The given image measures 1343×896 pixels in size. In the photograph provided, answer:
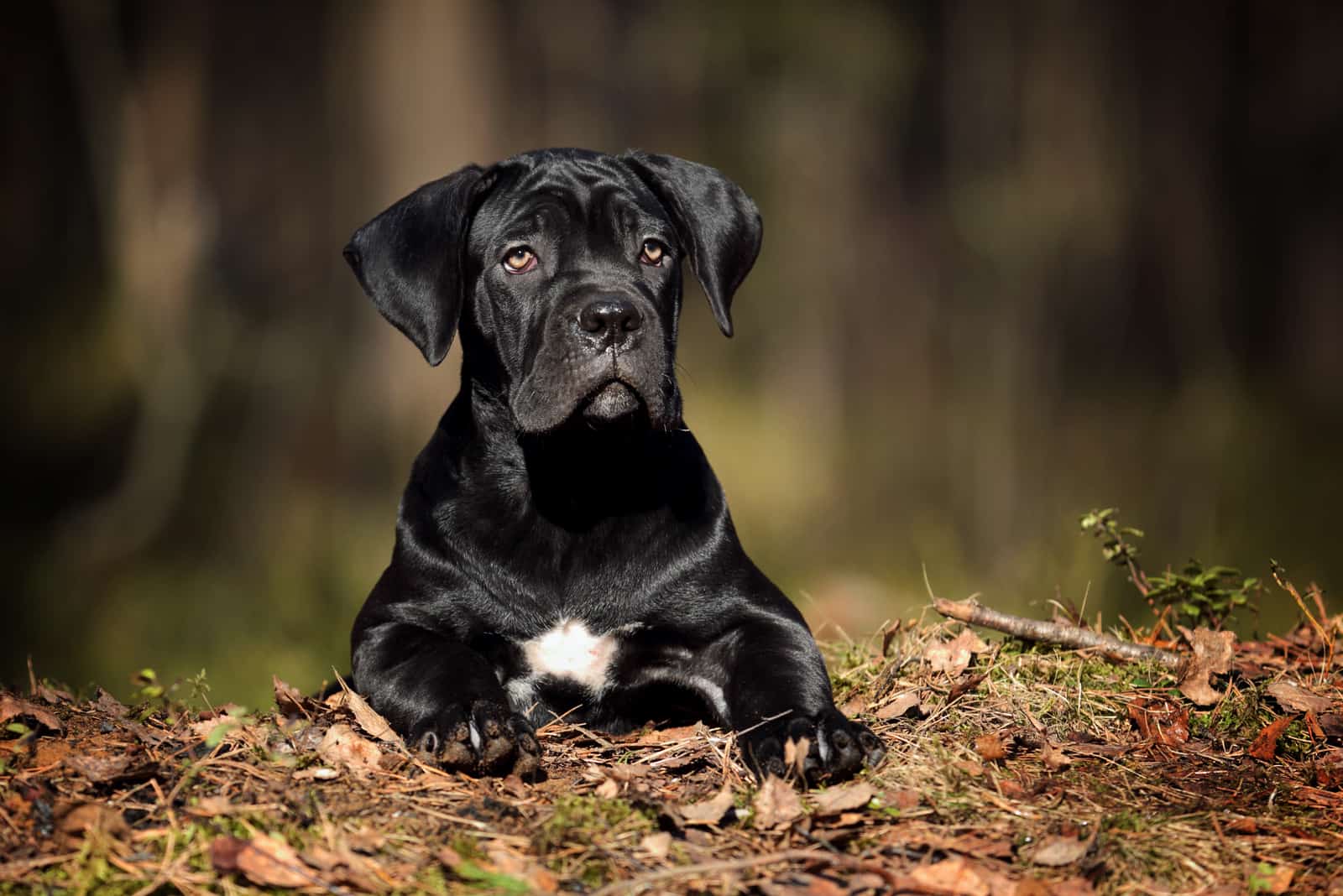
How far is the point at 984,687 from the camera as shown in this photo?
364 centimetres

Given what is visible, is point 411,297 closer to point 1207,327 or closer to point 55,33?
point 55,33

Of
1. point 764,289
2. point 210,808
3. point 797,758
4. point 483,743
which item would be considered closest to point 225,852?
point 210,808

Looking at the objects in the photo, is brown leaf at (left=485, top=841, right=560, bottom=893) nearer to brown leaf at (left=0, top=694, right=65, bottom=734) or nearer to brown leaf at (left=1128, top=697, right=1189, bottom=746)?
brown leaf at (left=0, top=694, right=65, bottom=734)

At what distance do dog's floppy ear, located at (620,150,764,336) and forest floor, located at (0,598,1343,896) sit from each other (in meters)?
1.38

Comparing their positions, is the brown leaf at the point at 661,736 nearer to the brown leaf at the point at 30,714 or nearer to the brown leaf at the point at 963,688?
the brown leaf at the point at 963,688

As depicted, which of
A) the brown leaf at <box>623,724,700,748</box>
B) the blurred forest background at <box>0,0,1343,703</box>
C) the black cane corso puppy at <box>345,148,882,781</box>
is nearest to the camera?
the brown leaf at <box>623,724,700,748</box>

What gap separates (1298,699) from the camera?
3.50 meters

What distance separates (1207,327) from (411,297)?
996cm

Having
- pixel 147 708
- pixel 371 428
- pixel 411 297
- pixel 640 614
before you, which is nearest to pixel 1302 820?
pixel 640 614

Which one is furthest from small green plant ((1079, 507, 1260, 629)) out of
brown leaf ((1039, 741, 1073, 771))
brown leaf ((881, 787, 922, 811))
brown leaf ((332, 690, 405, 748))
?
brown leaf ((332, 690, 405, 748))

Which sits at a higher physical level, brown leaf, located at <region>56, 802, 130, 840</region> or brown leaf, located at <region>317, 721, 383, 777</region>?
brown leaf, located at <region>56, 802, 130, 840</region>

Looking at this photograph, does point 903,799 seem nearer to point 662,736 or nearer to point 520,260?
point 662,736

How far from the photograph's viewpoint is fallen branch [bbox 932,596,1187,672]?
388cm

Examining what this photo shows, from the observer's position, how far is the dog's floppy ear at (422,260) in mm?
3744
